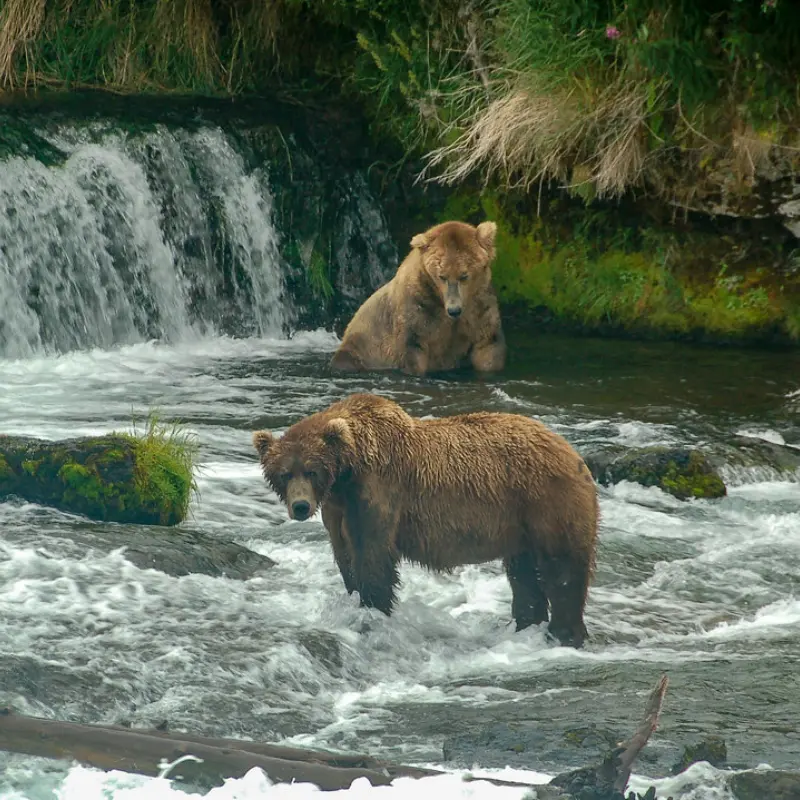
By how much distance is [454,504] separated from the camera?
647 cm

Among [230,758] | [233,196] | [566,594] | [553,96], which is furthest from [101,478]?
[233,196]

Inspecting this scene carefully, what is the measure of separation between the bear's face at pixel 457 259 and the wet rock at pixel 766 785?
7280 mm

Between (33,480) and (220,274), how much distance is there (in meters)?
6.71

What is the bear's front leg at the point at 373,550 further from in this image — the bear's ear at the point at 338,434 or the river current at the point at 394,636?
the bear's ear at the point at 338,434

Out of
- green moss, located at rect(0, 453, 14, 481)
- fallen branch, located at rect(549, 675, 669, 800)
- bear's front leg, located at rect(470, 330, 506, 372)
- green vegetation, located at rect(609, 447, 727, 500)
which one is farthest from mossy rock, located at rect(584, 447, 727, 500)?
fallen branch, located at rect(549, 675, 669, 800)

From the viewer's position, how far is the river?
18.0ft

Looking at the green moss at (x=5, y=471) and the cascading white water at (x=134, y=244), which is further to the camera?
the cascading white water at (x=134, y=244)

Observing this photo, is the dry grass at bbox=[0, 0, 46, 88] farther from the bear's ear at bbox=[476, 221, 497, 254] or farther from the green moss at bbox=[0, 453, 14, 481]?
the green moss at bbox=[0, 453, 14, 481]

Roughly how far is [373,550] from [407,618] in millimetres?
399

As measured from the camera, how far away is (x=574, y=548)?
642cm

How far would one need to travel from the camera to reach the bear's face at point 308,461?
20.2 feet

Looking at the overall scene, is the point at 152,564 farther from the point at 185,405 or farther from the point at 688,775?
the point at 185,405

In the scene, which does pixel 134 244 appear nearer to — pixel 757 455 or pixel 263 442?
pixel 757 455

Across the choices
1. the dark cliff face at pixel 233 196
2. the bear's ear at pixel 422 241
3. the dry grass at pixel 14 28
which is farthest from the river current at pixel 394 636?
the dry grass at pixel 14 28
